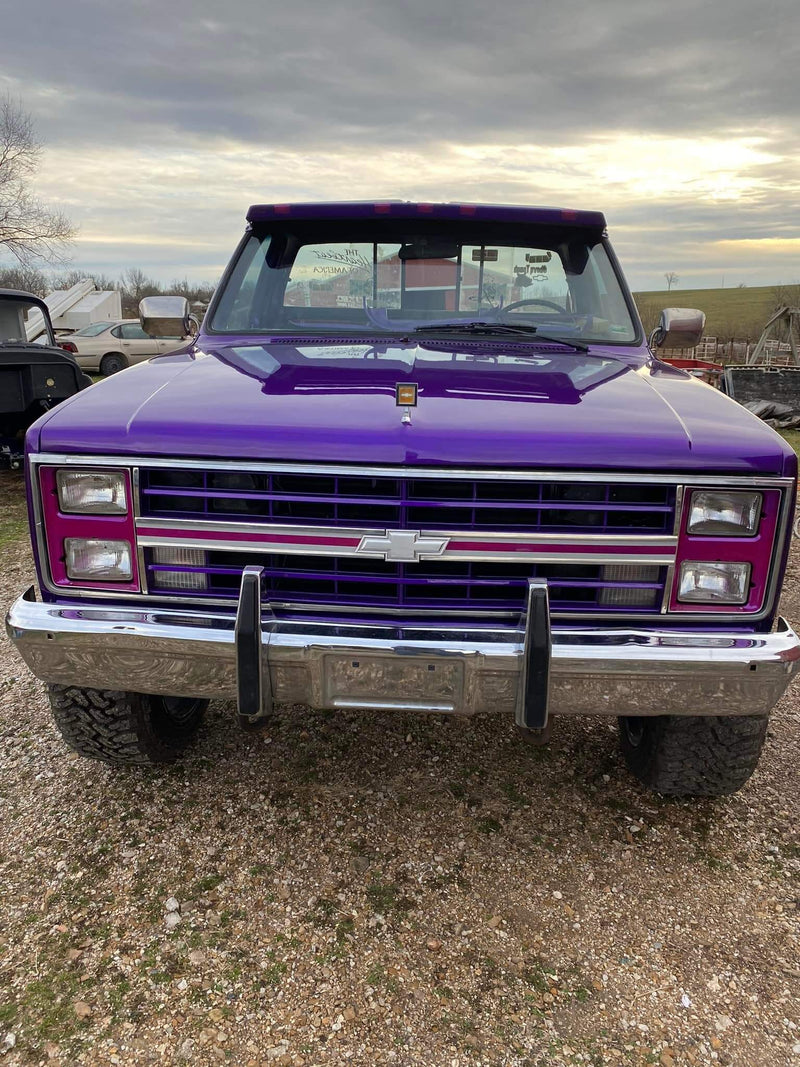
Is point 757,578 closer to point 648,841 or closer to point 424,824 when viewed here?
point 648,841

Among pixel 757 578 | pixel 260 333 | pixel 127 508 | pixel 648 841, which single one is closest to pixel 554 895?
pixel 648 841

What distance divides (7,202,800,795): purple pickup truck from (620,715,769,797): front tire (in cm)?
35

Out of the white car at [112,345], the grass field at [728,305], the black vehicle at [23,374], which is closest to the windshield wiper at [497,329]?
the black vehicle at [23,374]

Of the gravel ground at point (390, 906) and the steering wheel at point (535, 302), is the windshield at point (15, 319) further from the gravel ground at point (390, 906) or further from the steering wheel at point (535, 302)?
the steering wheel at point (535, 302)

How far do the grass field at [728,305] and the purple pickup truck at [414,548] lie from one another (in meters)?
26.3

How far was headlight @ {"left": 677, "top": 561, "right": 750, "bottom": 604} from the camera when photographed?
218cm

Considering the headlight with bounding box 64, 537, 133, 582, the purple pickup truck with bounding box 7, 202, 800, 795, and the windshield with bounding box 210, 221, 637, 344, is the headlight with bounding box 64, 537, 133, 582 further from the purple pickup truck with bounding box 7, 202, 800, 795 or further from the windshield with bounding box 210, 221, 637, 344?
the windshield with bounding box 210, 221, 637, 344

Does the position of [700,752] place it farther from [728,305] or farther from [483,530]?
[728,305]

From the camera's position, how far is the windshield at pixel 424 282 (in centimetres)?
334

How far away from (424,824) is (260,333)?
2.14m

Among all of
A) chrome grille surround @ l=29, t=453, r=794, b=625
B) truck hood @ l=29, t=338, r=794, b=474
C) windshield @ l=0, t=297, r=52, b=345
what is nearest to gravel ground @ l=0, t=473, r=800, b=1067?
chrome grille surround @ l=29, t=453, r=794, b=625

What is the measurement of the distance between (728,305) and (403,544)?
70859 millimetres

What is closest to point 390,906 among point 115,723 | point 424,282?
point 115,723

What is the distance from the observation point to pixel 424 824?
276 centimetres
